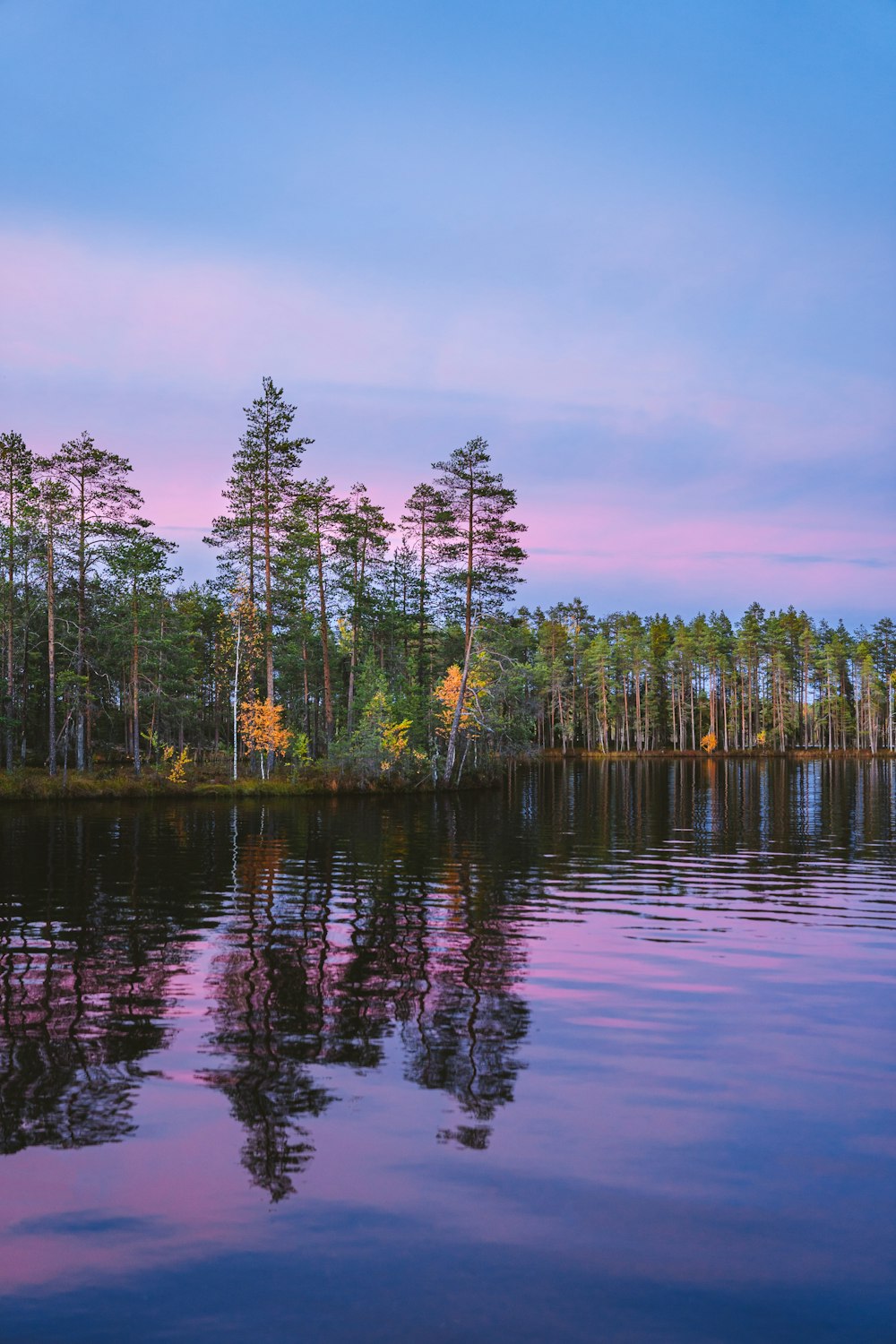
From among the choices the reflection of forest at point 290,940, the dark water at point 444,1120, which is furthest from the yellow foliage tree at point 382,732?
the dark water at point 444,1120

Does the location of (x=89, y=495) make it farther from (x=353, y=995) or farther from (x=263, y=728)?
(x=353, y=995)

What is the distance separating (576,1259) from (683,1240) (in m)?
0.76

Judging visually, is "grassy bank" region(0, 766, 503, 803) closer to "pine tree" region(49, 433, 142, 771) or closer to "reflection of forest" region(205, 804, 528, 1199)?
"pine tree" region(49, 433, 142, 771)

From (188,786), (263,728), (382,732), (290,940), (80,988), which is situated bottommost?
(290,940)

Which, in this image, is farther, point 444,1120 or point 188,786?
point 188,786

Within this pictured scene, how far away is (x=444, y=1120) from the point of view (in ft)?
25.2

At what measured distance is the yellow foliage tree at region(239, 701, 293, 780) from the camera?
49500 mm

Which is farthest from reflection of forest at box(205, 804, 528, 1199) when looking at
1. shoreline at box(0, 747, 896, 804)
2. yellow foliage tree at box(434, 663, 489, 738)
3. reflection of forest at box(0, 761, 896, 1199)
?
yellow foliage tree at box(434, 663, 489, 738)

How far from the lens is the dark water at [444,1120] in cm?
530

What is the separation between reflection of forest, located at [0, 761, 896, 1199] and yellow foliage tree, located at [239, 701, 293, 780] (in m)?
12.4

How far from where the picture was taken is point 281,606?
189 feet

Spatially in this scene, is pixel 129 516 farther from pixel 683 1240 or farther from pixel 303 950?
pixel 683 1240

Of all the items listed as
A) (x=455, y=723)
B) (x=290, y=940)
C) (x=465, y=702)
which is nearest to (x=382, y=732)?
(x=455, y=723)

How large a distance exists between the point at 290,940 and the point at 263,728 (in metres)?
36.4
